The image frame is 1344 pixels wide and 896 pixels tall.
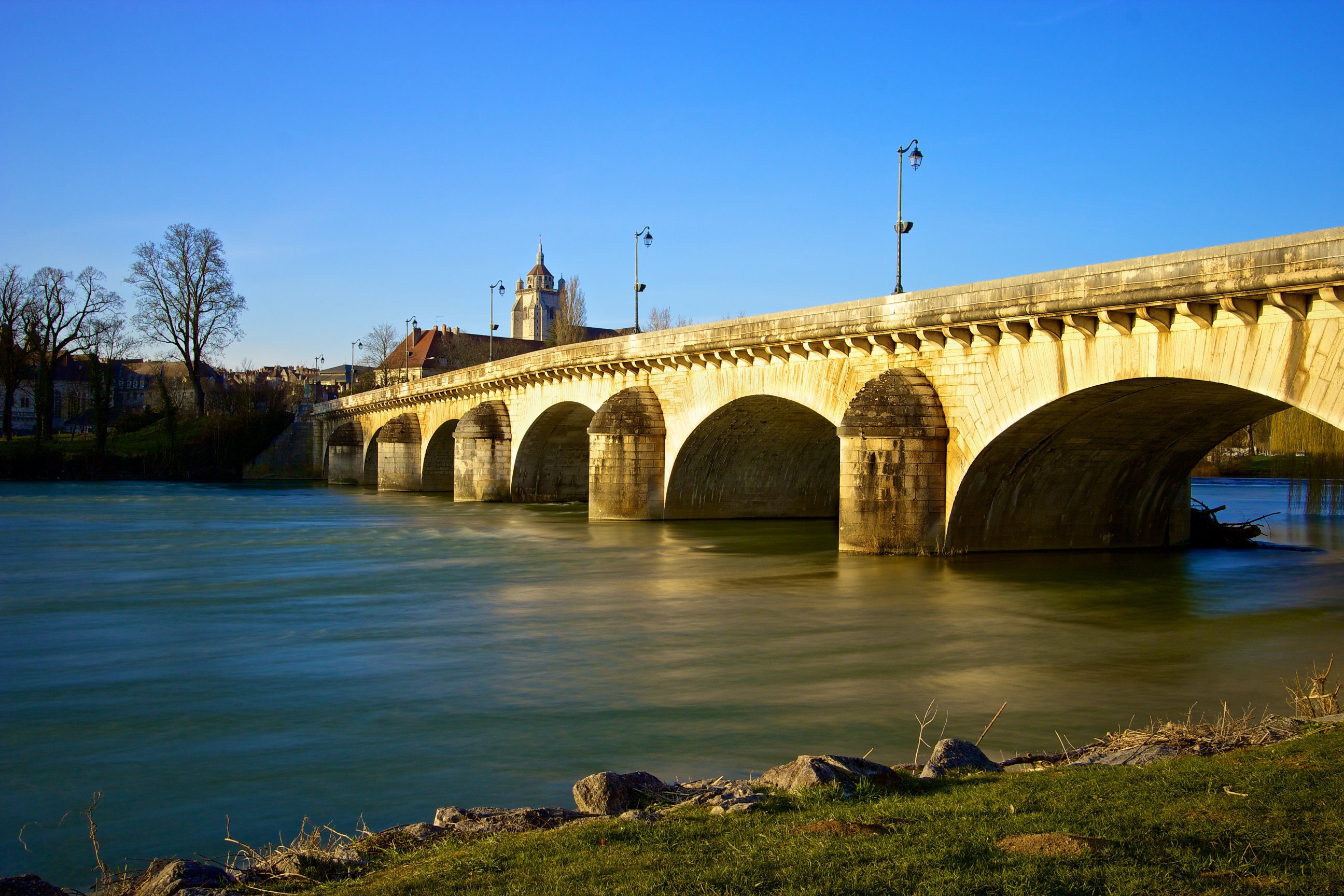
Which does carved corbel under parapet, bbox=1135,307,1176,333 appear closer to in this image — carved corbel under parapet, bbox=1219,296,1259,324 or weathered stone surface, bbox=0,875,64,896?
carved corbel under parapet, bbox=1219,296,1259,324

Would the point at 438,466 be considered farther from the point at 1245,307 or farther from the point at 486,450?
the point at 1245,307

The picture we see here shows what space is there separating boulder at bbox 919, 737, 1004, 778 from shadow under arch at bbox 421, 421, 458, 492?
4199 cm

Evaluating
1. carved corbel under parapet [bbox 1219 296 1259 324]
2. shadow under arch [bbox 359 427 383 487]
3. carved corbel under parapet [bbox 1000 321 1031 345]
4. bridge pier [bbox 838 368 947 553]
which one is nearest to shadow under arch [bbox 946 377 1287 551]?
bridge pier [bbox 838 368 947 553]

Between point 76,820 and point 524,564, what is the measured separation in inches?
551

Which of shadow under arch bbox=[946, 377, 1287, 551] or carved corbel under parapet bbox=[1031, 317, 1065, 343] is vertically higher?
carved corbel under parapet bbox=[1031, 317, 1065, 343]

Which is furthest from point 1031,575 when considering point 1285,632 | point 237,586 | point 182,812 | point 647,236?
point 647,236

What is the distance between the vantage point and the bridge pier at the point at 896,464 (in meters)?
18.5

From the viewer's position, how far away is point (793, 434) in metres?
28.0

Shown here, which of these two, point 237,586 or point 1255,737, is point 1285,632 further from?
point 237,586

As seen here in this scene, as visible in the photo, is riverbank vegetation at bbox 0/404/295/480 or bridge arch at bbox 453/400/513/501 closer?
bridge arch at bbox 453/400/513/501

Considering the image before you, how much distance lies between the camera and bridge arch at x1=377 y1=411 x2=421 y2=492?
48.1 meters

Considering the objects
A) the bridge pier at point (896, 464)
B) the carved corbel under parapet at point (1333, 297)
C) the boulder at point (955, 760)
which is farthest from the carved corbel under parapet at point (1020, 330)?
the boulder at point (955, 760)

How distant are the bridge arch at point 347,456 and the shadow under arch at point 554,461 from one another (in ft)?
67.0

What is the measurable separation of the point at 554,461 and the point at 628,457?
1120 cm
